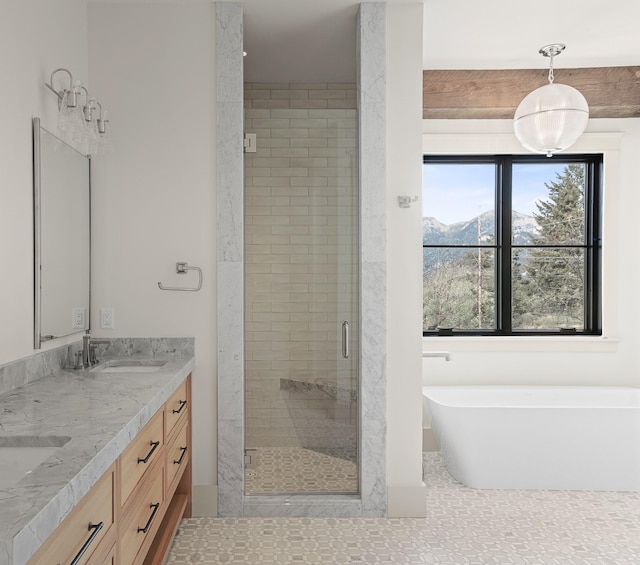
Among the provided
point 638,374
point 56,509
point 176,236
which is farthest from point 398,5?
point 638,374

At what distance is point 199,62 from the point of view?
287 cm

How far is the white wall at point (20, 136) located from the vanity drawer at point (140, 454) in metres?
0.62

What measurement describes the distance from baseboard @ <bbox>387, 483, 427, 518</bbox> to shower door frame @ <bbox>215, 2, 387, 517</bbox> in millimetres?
44

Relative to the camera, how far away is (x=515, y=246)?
425 centimetres

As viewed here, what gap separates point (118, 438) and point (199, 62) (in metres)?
2.09

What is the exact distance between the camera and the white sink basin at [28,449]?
54.8 inches

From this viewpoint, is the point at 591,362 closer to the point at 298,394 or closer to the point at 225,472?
the point at 298,394

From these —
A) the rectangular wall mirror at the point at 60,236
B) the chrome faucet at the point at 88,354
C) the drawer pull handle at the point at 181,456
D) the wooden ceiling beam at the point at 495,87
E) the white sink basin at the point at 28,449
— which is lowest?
the drawer pull handle at the point at 181,456

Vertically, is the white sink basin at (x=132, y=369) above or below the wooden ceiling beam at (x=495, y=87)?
below

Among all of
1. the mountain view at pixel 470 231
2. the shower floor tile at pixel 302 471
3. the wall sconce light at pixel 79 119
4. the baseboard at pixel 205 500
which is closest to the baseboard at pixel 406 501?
the shower floor tile at pixel 302 471

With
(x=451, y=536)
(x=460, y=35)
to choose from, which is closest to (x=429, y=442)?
(x=451, y=536)

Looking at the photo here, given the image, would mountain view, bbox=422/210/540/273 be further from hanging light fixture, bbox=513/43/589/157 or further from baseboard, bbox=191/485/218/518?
baseboard, bbox=191/485/218/518

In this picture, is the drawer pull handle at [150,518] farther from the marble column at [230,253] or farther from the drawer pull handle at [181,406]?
the marble column at [230,253]

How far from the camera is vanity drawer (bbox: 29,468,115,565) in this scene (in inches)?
44.6
